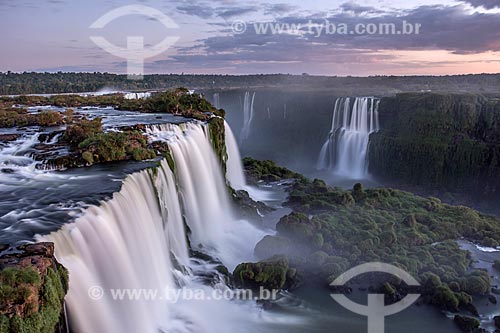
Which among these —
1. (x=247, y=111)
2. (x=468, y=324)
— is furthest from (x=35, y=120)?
(x=247, y=111)

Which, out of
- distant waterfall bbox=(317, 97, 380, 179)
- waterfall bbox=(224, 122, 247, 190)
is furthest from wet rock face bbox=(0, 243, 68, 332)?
distant waterfall bbox=(317, 97, 380, 179)

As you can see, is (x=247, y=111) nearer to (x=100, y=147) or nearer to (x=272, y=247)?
(x=272, y=247)

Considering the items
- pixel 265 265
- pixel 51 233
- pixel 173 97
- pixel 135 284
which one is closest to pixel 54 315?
pixel 51 233

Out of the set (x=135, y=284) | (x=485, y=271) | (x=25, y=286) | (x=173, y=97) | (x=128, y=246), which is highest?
(x=173, y=97)

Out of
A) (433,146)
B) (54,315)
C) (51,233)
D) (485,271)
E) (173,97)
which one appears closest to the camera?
(54,315)

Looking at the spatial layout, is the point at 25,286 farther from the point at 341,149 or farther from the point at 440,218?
the point at 341,149
